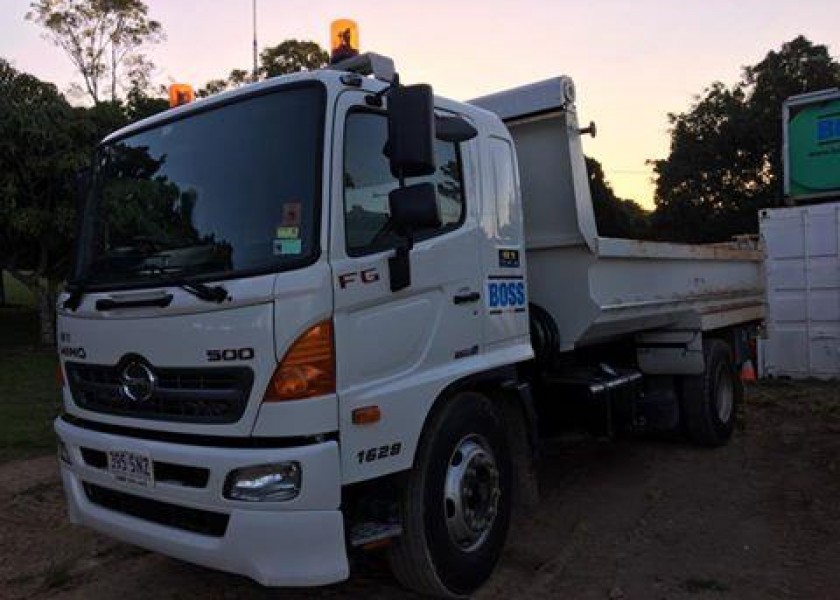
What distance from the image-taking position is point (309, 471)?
3.37 m

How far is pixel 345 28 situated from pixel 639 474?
4.30 metres

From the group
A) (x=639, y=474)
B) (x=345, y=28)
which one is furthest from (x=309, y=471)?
(x=639, y=474)

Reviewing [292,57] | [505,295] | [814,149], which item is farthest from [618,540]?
[292,57]

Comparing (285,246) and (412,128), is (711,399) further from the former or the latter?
(285,246)

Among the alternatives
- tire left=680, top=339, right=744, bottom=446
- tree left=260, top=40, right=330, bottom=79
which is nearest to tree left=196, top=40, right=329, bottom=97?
tree left=260, top=40, right=330, bottom=79

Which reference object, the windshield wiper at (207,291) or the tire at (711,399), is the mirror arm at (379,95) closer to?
the windshield wiper at (207,291)

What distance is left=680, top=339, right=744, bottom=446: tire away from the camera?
7277mm

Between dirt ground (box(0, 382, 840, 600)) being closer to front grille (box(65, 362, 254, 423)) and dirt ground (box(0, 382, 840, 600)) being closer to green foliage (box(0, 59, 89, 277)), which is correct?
front grille (box(65, 362, 254, 423))

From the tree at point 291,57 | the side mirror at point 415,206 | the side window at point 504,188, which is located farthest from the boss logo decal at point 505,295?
the tree at point 291,57

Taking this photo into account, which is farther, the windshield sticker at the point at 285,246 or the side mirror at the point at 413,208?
the side mirror at the point at 413,208

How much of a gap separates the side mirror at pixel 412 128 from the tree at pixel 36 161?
459 inches

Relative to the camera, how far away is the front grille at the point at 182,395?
345cm

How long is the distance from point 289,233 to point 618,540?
2954mm

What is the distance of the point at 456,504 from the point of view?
4105mm
